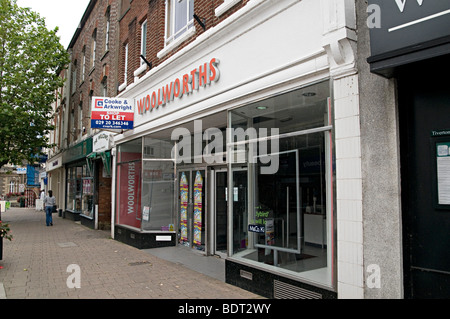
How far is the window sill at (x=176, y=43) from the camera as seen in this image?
25.4ft

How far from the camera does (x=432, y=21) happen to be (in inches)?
127

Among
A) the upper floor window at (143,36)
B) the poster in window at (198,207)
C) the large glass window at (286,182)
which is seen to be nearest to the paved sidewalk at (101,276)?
the large glass window at (286,182)

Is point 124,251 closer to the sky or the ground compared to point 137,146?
closer to the ground

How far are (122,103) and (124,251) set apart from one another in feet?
14.8

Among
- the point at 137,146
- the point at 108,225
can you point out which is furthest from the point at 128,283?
the point at 108,225

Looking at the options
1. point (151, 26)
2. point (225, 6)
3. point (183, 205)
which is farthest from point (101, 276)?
point (151, 26)

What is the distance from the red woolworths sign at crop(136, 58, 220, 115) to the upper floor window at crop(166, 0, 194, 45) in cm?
130

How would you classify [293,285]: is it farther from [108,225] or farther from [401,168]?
[108,225]

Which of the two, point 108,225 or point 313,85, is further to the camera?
point 108,225

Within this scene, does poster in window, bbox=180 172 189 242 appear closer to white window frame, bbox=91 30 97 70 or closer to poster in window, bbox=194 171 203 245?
poster in window, bbox=194 171 203 245

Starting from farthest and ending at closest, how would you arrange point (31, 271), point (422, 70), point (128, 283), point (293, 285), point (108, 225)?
point (108, 225)
point (31, 271)
point (128, 283)
point (293, 285)
point (422, 70)

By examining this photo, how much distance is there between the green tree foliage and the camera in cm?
1627
